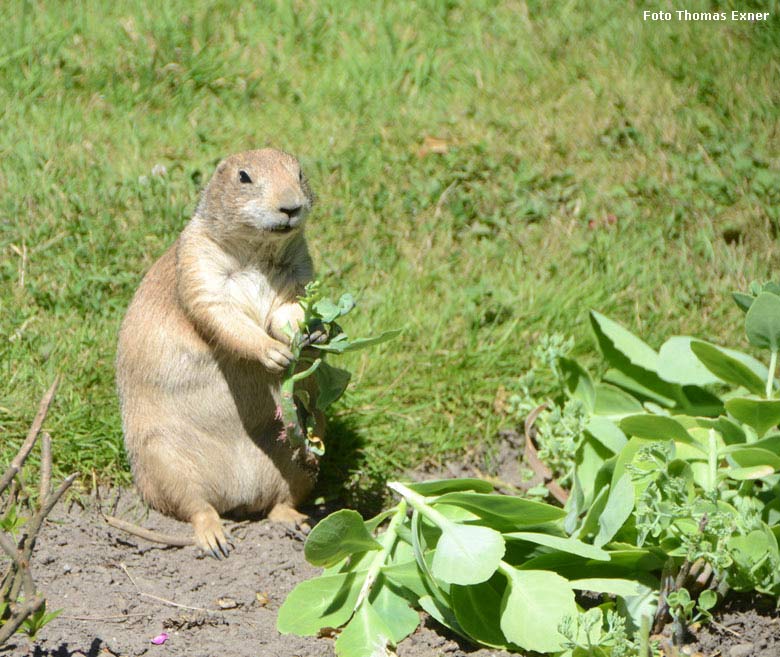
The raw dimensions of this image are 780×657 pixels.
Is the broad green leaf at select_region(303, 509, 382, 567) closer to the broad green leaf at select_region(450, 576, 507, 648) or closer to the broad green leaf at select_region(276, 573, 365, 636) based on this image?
the broad green leaf at select_region(276, 573, 365, 636)

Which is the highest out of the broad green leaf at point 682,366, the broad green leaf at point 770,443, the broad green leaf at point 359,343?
the broad green leaf at point 359,343

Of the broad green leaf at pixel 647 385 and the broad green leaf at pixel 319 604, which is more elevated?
the broad green leaf at pixel 647 385

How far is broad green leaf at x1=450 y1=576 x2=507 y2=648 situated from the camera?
3436mm

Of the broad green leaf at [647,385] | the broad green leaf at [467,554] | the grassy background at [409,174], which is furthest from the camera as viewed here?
the grassy background at [409,174]

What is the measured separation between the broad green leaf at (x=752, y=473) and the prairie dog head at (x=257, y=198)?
1.71 m

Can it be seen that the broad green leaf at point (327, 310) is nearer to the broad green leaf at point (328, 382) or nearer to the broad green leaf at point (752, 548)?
the broad green leaf at point (328, 382)

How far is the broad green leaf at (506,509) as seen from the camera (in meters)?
3.44

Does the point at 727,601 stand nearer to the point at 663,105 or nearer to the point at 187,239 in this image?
the point at 187,239

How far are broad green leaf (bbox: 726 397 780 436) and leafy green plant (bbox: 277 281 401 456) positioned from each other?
1149 mm

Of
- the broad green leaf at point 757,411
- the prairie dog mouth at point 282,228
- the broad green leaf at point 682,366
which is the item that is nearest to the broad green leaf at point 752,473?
the broad green leaf at point 757,411

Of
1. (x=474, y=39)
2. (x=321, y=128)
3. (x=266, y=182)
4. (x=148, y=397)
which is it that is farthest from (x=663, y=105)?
(x=148, y=397)

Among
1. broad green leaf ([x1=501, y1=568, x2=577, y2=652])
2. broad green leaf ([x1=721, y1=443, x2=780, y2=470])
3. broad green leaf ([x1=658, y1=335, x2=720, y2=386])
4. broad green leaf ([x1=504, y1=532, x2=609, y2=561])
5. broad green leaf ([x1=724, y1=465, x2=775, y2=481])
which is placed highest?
broad green leaf ([x1=658, y1=335, x2=720, y2=386])

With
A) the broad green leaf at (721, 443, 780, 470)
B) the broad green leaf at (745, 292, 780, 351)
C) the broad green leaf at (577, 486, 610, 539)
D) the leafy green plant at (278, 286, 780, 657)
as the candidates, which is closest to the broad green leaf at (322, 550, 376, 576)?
the leafy green plant at (278, 286, 780, 657)

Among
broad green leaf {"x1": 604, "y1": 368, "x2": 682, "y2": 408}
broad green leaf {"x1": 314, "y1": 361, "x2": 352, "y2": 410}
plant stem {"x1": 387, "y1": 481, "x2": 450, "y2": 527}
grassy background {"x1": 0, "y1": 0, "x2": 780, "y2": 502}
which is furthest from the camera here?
grassy background {"x1": 0, "y1": 0, "x2": 780, "y2": 502}
